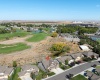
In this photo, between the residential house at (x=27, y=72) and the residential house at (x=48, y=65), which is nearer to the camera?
the residential house at (x=27, y=72)

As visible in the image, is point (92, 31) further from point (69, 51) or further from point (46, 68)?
point (46, 68)

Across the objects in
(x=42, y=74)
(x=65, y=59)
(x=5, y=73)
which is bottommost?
(x=42, y=74)

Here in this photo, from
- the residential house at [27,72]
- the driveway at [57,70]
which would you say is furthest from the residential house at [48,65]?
the residential house at [27,72]

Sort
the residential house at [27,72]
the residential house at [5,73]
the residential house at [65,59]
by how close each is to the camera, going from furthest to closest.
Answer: the residential house at [65,59]
the residential house at [27,72]
the residential house at [5,73]

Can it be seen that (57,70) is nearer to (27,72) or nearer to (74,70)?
(74,70)

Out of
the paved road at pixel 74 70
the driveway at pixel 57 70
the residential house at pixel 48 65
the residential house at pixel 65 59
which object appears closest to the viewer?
the paved road at pixel 74 70

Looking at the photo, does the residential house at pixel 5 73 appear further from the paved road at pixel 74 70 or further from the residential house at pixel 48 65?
the paved road at pixel 74 70

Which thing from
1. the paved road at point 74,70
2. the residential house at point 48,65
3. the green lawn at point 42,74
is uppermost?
the residential house at point 48,65

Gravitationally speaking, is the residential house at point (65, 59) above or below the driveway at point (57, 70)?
above

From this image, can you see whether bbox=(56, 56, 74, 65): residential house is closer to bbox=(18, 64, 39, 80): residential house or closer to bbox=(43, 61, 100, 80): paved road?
bbox=(43, 61, 100, 80): paved road

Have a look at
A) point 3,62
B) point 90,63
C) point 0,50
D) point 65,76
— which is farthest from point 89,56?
point 0,50

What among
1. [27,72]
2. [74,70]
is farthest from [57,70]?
[27,72]
